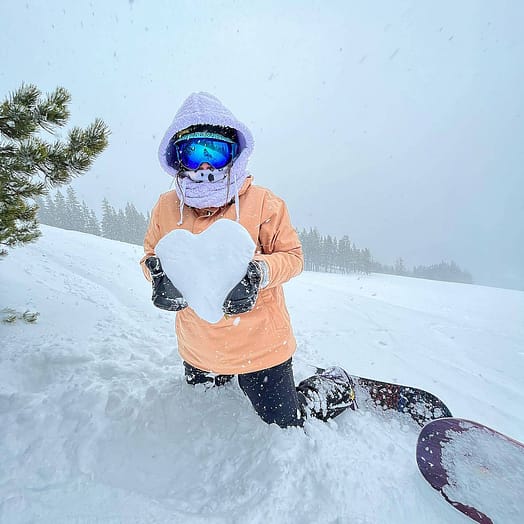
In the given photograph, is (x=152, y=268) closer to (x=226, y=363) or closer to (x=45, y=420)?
(x=226, y=363)

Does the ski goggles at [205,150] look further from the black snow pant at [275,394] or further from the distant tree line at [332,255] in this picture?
the distant tree line at [332,255]

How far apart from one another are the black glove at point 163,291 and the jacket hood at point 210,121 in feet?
2.39

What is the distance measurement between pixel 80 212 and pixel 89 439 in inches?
1458

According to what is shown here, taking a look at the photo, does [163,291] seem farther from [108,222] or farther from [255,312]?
[108,222]

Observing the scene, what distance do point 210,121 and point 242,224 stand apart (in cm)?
69

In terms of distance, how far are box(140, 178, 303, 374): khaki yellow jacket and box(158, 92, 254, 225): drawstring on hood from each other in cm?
10

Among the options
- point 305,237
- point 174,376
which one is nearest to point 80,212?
point 305,237

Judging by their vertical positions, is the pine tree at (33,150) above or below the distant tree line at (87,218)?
below

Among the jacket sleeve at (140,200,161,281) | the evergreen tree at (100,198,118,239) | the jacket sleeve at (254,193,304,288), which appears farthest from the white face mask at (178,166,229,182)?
the evergreen tree at (100,198,118,239)

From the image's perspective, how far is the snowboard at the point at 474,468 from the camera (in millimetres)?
1613

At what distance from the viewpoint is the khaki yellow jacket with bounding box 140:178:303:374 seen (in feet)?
6.11

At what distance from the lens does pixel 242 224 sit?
5.96 ft

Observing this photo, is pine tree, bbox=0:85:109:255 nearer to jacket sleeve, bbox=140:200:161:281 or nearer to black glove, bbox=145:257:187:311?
jacket sleeve, bbox=140:200:161:281

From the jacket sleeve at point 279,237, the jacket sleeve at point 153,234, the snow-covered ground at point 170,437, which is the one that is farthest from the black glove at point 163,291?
the snow-covered ground at point 170,437
